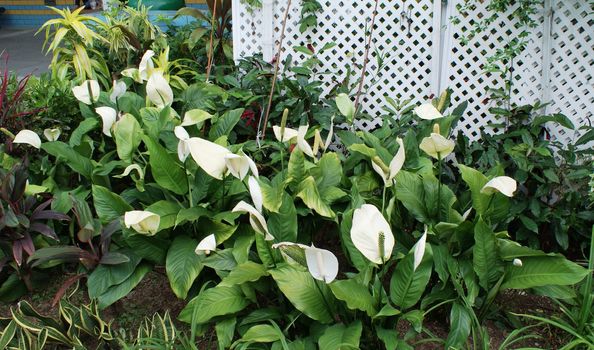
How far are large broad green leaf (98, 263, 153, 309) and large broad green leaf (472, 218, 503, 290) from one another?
152cm

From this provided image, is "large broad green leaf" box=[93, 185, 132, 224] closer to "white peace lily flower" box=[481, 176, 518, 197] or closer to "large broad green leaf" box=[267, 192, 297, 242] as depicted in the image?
"large broad green leaf" box=[267, 192, 297, 242]

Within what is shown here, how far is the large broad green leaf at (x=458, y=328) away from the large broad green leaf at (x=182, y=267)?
1.13 meters

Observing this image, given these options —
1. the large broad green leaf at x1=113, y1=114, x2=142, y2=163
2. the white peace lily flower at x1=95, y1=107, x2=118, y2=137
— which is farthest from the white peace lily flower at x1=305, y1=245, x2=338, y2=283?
the white peace lily flower at x1=95, y1=107, x2=118, y2=137

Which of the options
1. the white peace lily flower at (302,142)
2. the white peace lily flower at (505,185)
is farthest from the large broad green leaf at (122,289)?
the white peace lily flower at (505,185)

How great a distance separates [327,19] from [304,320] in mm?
2699

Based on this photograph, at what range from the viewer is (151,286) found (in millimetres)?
2918

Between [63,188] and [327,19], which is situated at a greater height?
[327,19]

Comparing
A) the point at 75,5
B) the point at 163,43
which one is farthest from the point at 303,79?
the point at 75,5

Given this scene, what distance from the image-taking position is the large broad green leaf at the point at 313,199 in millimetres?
2523

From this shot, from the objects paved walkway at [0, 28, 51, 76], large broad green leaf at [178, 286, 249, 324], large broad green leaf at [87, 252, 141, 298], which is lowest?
paved walkway at [0, 28, 51, 76]

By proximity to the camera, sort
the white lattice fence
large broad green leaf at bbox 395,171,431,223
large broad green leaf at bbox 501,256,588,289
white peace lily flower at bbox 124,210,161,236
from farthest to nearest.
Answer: the white lattice fence < large broad green leaf at bbox 395,171,431,223 < large broad green leaf at bbox 501,256,588,289 < white peace lily flower at bbox 124,210,161,236

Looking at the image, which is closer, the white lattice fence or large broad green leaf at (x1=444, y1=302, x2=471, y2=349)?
large broad green leaf at (x1=444, y1=302, x2=471, y2=349)

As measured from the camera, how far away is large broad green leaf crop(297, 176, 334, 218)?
2.52 m

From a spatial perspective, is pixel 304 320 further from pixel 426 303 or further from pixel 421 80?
pixel 421 80
